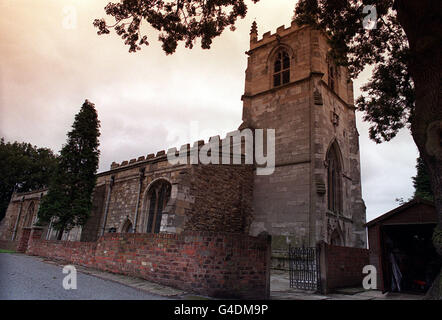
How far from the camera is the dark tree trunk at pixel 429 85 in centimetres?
627

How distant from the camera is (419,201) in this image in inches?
403

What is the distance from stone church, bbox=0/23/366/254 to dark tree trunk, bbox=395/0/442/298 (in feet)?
26.5

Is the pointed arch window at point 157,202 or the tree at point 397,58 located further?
the pointed arch window at point 157,202

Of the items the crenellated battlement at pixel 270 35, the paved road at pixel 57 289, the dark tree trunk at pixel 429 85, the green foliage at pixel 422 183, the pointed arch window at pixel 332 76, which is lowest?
the paved road at pixel 57 289

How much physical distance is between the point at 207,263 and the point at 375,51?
9730 millimetres

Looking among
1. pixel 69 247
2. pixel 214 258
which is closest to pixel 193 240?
pixel 214 258

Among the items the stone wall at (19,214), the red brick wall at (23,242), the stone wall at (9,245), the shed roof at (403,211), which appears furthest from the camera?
the stone wall at (19,214)

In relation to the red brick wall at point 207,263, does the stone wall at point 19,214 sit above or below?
above

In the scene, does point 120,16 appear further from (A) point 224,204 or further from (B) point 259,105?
(B) point 259,105

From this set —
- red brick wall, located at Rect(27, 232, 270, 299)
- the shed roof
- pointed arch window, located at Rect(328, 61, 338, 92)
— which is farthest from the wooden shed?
pointed arch window, located at Rect(328, 61, 338, 92)

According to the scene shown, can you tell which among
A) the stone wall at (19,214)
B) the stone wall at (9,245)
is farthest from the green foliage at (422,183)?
the stone wall at (19,214)

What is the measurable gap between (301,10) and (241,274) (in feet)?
29.0

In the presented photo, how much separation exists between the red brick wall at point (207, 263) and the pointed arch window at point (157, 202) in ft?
27.8

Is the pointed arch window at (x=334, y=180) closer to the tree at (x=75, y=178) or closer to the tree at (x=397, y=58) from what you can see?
the tree at (x=397, y=58)
